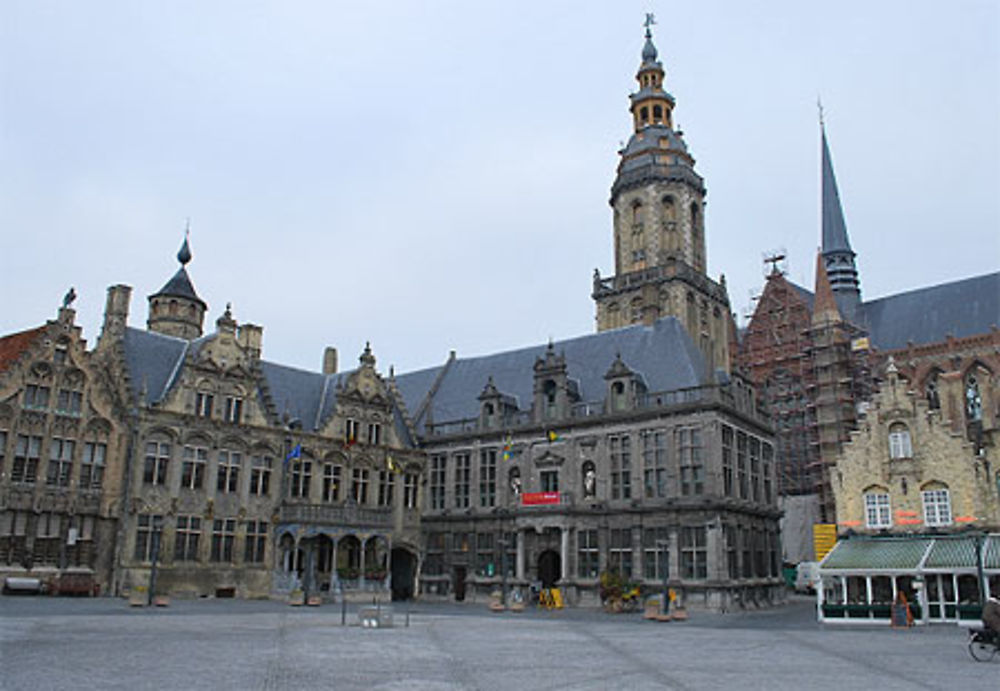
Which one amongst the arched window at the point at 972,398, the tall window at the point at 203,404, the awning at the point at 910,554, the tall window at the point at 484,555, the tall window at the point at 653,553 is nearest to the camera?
the awning at the point at 910,554

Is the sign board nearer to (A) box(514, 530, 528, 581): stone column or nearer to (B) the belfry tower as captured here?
(B) the belfry tower

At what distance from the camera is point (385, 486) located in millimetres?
47406

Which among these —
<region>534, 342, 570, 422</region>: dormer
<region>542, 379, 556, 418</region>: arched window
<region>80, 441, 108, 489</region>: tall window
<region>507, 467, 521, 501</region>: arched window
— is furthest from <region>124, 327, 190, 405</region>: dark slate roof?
<region>542, 379, 556, 418</region>: arched window

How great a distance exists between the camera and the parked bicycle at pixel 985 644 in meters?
18.1

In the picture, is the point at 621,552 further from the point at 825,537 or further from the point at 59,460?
the point at 59,460

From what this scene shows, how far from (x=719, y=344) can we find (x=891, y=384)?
94.7ft

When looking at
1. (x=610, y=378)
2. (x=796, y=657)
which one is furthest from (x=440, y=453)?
(x=796, y=657)

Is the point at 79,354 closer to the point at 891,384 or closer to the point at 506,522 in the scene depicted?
the point at 506,522

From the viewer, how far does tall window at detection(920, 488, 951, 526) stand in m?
33.0

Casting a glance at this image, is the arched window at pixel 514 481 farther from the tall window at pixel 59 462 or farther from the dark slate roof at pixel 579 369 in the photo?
the tall window at pixel 59 462

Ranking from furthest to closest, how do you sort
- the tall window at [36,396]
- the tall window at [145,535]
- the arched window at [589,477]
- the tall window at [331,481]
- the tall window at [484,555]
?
the tall window at [331,481] → the tall window at [484,555] → the arched window at [589,477] → the tall window at [145,535] → the tall window at [36,396]

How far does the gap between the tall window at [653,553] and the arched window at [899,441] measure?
1040 cm

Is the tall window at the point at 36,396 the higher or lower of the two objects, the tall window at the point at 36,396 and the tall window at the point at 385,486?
the higher

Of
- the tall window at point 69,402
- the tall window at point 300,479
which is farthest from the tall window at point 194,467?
the tall window at point 69,402
